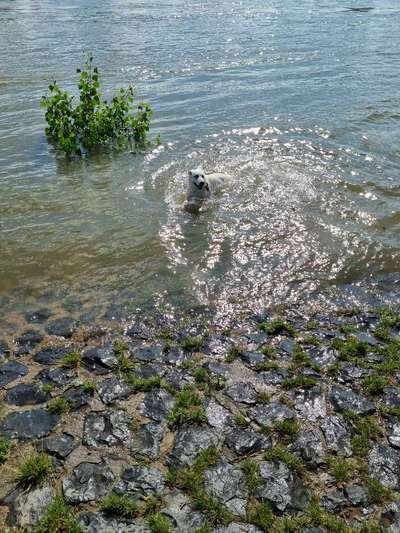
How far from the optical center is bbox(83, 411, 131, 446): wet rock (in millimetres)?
5637

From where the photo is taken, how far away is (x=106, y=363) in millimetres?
6863

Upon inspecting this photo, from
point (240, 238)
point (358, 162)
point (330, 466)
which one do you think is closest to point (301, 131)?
point (358, 162)

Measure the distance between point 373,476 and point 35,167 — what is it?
11.8 m

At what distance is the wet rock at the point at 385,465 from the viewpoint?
518 centimetres

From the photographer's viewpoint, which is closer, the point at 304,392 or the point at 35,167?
the point at 304,392

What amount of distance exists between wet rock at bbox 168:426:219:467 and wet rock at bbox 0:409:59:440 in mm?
1505

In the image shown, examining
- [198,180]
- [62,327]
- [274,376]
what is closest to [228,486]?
[274,376]

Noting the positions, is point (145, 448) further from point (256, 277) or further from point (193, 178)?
point (193, 178)

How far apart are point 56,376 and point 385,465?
4.24 m

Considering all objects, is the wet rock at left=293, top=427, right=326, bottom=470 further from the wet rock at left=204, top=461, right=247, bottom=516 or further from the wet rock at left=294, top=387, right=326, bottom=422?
the wet rock at left=204, top=461, right=247, bottom=516

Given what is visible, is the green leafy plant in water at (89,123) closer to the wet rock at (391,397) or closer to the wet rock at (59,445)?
the wet rock at (59,445)

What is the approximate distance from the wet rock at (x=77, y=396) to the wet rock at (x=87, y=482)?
94 cm

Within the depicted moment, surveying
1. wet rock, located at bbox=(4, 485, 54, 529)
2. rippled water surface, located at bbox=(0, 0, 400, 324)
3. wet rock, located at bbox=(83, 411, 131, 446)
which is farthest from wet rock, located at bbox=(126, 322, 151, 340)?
wet rock, located at bbox=(4, 485, 54, 529)

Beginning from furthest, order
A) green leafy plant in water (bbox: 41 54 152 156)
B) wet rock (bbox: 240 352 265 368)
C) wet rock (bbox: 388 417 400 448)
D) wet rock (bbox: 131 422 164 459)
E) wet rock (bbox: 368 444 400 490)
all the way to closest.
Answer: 1. green leafy plant in water (bbox: 41 54 152 156)
2. wet rock (bbox: 240 352 265 368)
3. wet rock (bbox: 388 417 400 448)
4. wet rock (bbox: 131 422 164 459)
5. wet rock (bbox: 368 444 400 490)
